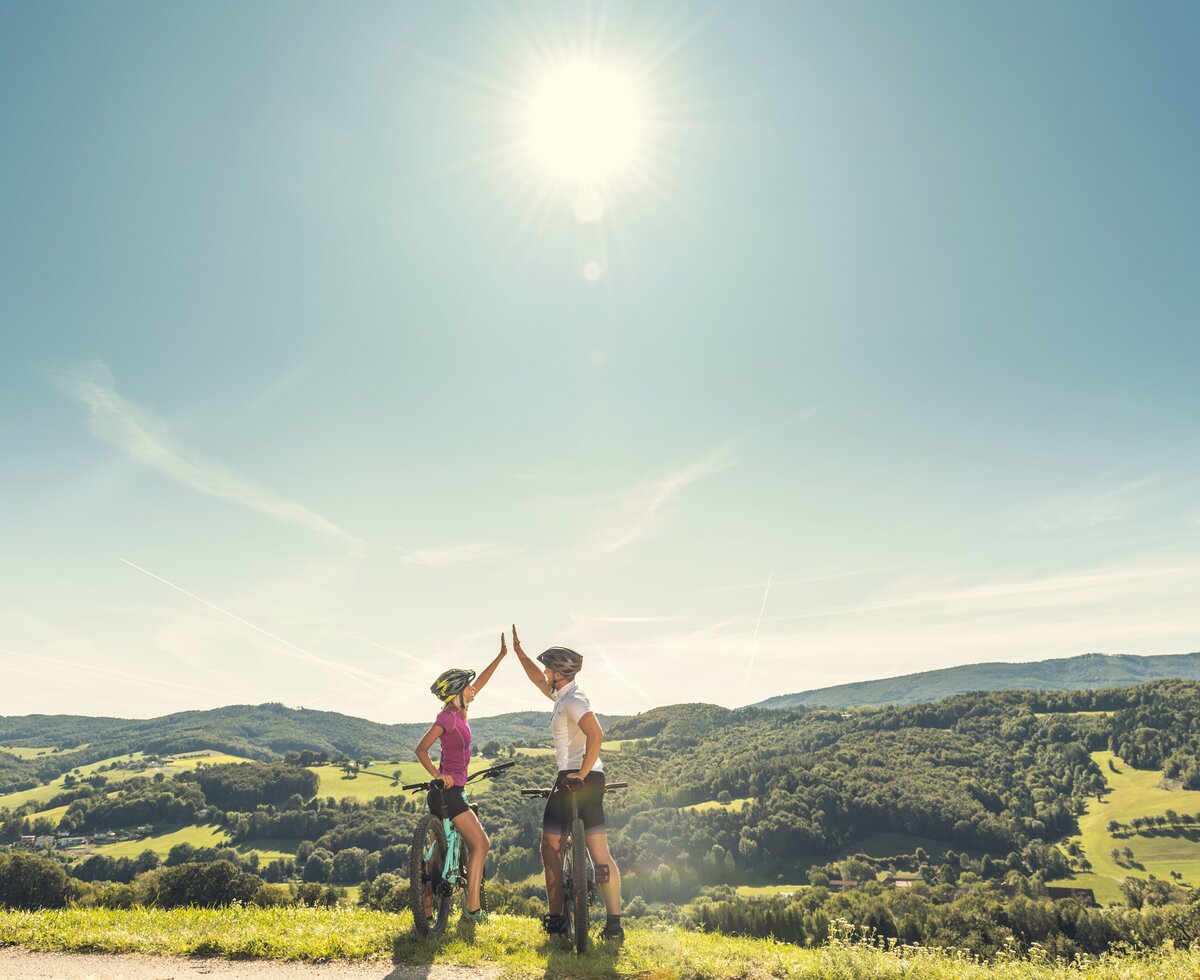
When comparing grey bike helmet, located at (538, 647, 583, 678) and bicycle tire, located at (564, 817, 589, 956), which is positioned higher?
grey bike helmet, located at (538, 647, 583, 678)

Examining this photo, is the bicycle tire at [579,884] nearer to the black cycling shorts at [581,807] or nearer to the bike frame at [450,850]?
the black cycling shorts at [581,807]

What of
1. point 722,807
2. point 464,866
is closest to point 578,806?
point 464,866

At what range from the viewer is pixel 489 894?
39281mm

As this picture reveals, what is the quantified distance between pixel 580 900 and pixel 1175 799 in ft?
860

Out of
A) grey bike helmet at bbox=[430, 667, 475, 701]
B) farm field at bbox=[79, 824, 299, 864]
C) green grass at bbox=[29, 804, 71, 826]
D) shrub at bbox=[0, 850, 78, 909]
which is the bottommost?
farm field at bbox=[79, 824, 299, 864]

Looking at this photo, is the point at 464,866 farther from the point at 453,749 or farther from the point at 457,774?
the point at 453,749

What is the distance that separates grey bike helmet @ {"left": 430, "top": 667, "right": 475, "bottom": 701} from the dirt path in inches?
126

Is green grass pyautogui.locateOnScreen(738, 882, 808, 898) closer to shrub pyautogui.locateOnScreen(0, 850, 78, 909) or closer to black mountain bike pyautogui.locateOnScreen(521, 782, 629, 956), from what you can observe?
shrub pyautogui.locateOnScreen(0, 850, 78, 909)

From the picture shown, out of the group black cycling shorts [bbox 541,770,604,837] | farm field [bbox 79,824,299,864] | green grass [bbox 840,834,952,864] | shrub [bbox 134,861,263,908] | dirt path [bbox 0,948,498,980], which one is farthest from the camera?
green grass [bbox 840,834,952,864]

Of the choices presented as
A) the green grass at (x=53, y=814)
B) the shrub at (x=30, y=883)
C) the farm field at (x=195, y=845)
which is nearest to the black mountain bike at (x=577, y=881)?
the shrub at (x=30, y=883)

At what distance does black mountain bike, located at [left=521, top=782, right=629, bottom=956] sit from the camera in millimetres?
7891

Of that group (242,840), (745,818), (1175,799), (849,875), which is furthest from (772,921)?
(1175,799)

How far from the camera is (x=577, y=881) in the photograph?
8031 mm

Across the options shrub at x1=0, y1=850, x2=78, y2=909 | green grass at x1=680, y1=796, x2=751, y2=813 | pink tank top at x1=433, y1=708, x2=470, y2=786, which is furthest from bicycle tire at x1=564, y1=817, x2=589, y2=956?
green grass at x1=680, y1=796, x2=751, y2=813
